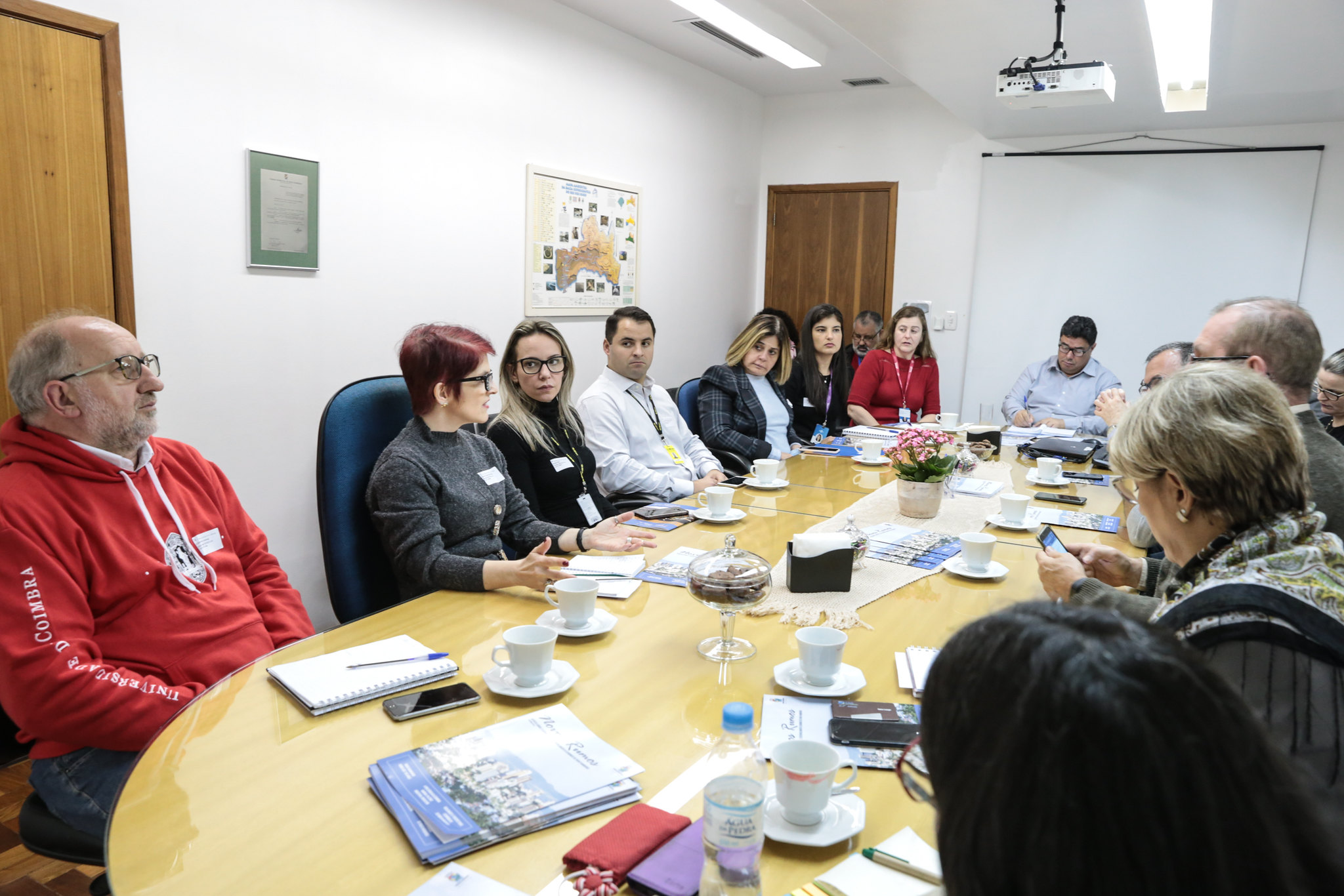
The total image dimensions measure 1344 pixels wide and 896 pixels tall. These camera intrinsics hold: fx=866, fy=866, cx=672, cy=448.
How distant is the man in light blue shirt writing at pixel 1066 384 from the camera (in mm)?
5223

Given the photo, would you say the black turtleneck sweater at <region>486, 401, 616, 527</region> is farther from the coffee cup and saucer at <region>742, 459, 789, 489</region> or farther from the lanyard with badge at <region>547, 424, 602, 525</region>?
the coffee cup and saucer at <region>742, 459, 789, 489</region>

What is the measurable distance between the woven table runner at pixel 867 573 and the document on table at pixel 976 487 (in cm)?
4

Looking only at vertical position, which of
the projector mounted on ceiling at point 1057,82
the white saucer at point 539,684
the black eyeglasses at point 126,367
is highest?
the projector mounted on ceiling at point 1057,82

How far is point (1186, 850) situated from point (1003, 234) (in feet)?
21.4

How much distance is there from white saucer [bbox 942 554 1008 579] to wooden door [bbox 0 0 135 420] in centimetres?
273

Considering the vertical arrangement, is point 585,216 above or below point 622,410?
above

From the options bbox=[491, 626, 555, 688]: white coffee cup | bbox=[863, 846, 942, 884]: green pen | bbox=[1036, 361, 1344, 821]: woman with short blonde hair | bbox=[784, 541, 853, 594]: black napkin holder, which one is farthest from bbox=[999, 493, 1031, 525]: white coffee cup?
bbox=[863, 846, 942, 884]: green pen

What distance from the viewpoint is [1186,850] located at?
1.46 feet

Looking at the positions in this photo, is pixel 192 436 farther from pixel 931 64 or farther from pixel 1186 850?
pixel 931 64

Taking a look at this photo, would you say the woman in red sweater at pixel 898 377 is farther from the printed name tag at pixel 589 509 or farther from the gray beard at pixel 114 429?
the gray beard at pixel 114 429

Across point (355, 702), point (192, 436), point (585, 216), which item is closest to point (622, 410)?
point (192, 436)

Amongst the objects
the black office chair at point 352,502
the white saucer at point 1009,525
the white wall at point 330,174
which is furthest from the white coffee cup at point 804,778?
the white wall at point 330,174

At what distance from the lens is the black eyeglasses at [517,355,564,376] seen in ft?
9.82

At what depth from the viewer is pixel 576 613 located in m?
1.66
